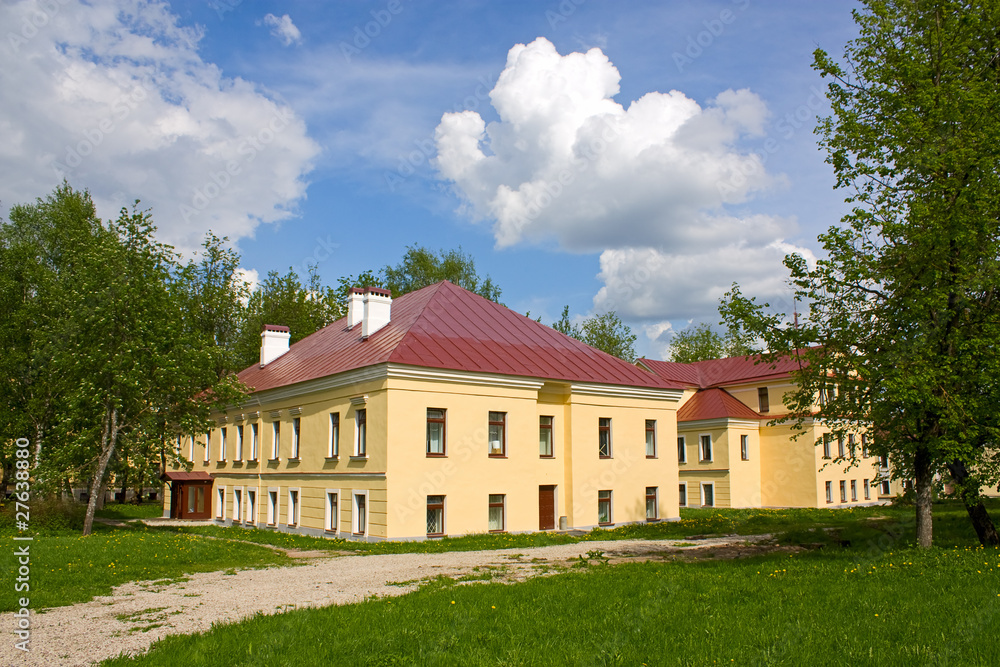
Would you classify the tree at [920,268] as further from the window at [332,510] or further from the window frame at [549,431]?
the window at [332,510]

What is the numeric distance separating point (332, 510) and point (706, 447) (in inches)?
946

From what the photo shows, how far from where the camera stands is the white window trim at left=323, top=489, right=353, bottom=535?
2381cm

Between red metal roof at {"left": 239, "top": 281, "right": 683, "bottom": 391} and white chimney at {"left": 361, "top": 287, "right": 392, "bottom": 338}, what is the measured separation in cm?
42

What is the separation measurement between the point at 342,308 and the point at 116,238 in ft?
96.1

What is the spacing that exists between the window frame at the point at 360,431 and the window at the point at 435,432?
1.96 m

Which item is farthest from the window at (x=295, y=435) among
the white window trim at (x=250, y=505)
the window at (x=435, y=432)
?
the window at (x=435, y=432)

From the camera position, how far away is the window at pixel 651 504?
2833 centimetres

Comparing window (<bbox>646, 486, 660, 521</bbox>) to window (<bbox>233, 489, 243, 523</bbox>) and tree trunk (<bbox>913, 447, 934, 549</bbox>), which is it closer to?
tree trunk (<bbox>913, 447, 934, 549</bbox>)

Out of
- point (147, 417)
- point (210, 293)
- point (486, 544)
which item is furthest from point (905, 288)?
point (210, 293)

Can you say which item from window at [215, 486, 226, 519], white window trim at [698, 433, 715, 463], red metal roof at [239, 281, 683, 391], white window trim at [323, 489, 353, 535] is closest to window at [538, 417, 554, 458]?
red metal roof at [239, 281, 683, 391]

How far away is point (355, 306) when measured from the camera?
30.2 m

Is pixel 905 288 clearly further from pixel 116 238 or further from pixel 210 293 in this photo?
pixel 210 293

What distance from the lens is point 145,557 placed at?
628 inches

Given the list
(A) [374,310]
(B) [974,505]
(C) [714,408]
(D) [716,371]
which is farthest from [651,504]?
(D) [716,371]
